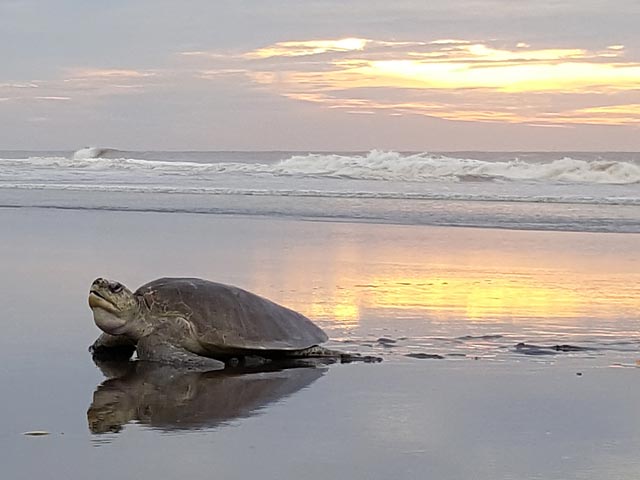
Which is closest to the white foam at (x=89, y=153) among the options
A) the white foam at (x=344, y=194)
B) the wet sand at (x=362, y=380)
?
the white foam at (x=344, y=194)

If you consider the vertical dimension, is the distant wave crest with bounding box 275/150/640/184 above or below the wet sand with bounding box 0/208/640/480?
above

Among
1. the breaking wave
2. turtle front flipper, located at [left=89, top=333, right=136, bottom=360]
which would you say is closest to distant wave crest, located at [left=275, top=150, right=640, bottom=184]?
the breaking wave

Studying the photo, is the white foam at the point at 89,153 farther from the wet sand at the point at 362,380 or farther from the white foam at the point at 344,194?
the wet sand at the point at 362,380

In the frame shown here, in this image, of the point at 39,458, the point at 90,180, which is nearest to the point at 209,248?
the point at 39,458

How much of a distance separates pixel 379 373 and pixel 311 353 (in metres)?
0.65

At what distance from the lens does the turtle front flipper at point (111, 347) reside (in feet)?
19.6

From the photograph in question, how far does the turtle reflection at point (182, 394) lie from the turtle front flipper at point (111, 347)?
15 centimetres

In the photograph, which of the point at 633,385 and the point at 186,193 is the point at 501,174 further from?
the point at 633,385

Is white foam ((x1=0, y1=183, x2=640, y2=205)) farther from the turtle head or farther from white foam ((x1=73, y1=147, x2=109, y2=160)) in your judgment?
white foam ((x1=73, y1=147, x2=109, y2=160))

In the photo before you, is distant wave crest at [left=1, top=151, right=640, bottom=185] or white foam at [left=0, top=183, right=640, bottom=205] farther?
distant wave crest at [left=1, top=151, right=640, bottom=185]

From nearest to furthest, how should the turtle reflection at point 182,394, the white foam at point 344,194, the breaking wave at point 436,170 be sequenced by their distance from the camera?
the turtle reflection at point 182,394, the white foam at point 344,194, the breaking wave at point 436,170

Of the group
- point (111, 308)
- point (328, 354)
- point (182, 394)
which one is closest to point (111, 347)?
point (111, 308)

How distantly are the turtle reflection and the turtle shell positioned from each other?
0.21 meters

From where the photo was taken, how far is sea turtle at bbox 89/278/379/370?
19.3ft
